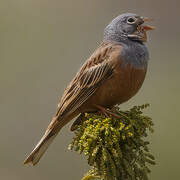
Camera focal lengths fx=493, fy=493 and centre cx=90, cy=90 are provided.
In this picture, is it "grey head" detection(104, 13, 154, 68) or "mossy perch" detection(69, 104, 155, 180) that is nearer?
"mossy perch" detection(69, 104, 155, 180)

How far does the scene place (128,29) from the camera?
17.8 feet

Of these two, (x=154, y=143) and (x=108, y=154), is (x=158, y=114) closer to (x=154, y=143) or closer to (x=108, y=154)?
(x=154, y=143)

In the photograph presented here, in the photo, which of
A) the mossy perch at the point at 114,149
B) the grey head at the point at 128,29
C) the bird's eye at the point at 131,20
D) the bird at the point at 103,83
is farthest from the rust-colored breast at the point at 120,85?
the mossy perch at the point at 114,149

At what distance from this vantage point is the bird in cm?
511

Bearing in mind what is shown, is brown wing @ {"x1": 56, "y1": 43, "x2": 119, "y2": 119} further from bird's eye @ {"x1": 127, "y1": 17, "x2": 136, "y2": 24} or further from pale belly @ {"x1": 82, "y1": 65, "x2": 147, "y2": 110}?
bird's eye @ {"x1": 127, "y1": 17, "x2": 136, "y2": 24}

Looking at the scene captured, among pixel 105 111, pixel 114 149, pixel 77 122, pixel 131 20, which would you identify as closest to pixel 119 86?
pixel 105 111

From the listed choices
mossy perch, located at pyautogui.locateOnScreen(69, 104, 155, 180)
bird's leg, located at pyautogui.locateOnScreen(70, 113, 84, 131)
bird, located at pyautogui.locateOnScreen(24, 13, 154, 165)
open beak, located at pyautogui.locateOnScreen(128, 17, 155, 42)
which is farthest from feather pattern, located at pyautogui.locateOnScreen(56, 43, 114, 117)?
mossy perch, located at pyautogui.locateOnScreen(69, 104, 155, 180)

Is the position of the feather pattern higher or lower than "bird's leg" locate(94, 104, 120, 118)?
higher

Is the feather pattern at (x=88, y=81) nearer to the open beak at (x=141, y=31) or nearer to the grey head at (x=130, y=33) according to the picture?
the grey head at (x=130, y=33)

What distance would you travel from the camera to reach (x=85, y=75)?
5.28m

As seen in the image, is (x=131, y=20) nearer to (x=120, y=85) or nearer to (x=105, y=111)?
(x=120, y=85)

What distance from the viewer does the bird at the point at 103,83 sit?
5.11 metres

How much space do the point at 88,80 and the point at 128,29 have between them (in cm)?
74

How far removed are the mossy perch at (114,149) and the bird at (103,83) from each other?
748 mm
